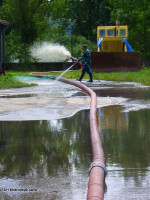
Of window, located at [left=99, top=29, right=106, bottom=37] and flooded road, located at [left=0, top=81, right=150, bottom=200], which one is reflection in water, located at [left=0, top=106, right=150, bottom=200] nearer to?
flooded road, located at [left=0, top=81, right=150, bottom=200]

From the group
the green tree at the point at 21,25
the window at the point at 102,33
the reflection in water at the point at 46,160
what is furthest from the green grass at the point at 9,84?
the green tree at the point at 21,25

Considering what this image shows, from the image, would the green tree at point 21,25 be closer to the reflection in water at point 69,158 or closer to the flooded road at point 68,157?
the flooded road at point 68,157

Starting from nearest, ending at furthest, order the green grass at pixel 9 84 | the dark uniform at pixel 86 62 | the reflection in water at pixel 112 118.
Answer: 1. the reflection in water at pixel 112 118
2. the green grass at pixel 9 84
3. the dark uniform at pixel 86 62

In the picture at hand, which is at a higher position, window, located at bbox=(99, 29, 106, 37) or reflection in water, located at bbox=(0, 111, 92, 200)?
window, located at bbox=(99, 29, 106, 37)

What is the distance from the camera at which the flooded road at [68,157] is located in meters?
4.52

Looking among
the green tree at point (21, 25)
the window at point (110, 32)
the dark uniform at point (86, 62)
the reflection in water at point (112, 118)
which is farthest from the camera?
the green tree at point (21, 25)

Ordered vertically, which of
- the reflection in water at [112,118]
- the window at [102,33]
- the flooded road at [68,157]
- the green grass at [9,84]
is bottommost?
the green grass at [9,84]

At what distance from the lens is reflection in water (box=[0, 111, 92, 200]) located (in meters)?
4.55

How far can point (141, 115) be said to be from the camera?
9.66 m

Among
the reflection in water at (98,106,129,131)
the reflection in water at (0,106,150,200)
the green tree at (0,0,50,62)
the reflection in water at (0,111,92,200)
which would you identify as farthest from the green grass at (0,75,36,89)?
the green tree at (0,0,50,62)

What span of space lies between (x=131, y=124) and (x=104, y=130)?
0.84m

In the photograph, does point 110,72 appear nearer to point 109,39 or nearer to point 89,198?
point 109,39

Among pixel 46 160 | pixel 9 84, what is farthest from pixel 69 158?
pixel 9 84

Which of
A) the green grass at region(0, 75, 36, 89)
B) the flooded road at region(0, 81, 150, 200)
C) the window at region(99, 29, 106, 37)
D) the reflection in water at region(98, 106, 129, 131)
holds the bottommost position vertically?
the green grass at region(0, 75, 36, 89)
